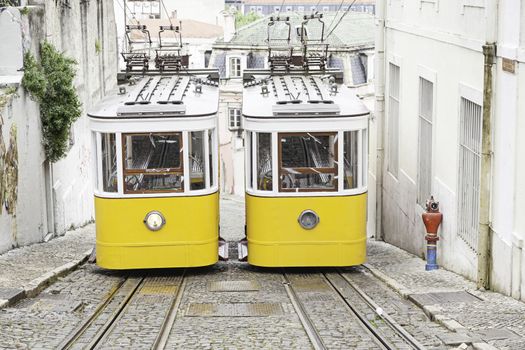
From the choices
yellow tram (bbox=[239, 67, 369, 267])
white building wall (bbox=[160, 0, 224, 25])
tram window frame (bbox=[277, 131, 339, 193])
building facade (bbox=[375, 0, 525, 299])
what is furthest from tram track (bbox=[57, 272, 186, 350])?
white building wall (bbox=[160, 0, 224, 25])

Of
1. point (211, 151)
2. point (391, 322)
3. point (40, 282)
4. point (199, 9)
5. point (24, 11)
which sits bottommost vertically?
point (40, 282)

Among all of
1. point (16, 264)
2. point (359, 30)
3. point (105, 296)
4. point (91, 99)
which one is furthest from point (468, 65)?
point (359, 30)

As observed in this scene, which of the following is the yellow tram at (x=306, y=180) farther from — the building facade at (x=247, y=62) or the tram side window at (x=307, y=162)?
the building facade at (x=247, y=62)

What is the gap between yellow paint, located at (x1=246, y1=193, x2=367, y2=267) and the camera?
1512 cm

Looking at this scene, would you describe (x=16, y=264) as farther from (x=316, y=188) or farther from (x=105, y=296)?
(x=316, y=188)

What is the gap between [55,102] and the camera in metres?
21.0

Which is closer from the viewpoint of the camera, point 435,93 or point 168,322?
point 168,322

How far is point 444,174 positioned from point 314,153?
2.54m

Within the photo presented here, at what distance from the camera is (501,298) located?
41.5 ft

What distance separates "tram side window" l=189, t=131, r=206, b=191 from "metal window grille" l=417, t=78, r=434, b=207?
452cm

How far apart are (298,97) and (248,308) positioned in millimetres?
3755

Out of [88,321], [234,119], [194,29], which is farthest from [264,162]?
[194,29]

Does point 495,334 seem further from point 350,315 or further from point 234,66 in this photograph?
point 234,66

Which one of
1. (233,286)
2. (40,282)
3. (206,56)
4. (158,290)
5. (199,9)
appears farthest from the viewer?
(199,9)
